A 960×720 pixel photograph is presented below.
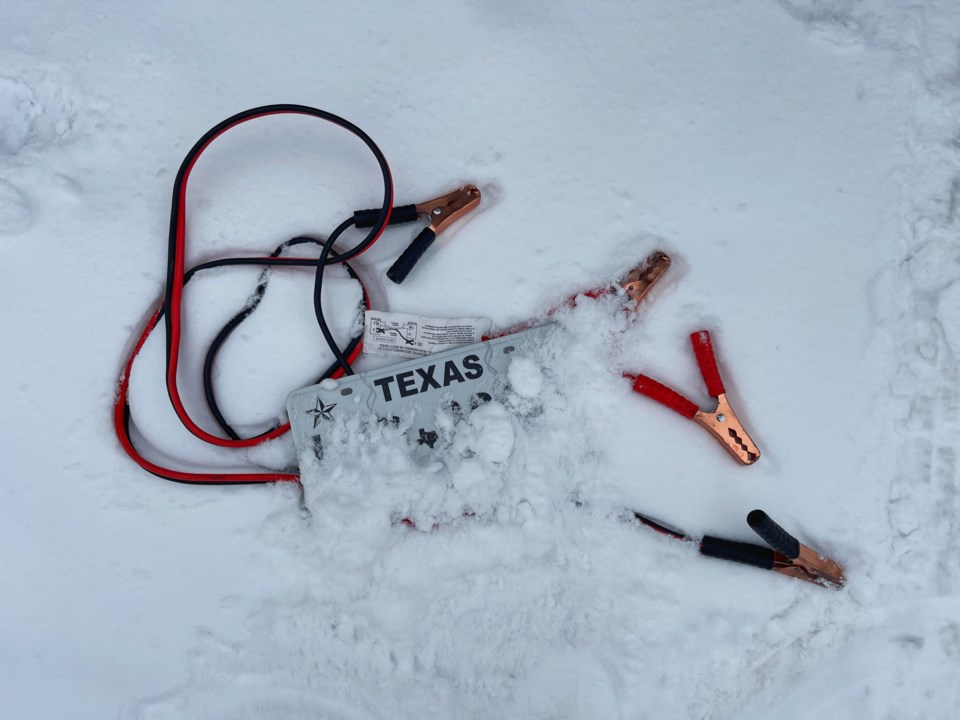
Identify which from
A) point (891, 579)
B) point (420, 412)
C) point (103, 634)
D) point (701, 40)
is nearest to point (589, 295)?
point (420, 412)

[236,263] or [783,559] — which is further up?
[236,263]

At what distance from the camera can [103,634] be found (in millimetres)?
1331

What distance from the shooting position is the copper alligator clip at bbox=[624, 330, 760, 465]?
4.36ft

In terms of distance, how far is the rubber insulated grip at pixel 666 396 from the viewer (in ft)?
4.38

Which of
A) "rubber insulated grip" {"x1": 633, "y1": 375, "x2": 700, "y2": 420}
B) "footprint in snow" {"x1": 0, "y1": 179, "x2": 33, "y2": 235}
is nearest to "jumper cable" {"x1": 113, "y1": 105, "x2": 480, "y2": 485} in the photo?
"footprint in snow" {"x1": 0, "y1": 179, "x2": 33, "y2": 235}

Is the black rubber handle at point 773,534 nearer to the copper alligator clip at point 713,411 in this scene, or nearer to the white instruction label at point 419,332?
the copper alligator clip at point 713,411

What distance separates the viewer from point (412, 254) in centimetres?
140

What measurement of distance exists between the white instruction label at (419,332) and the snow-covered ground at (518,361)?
0.05 meters

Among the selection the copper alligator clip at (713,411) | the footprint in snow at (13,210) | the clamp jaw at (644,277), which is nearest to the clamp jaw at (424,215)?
the clamp jaw at (644,277)

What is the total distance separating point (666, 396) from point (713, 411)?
89mm

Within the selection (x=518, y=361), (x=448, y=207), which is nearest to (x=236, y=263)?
(x=448, y=207)

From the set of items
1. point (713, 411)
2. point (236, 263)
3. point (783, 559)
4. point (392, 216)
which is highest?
point (392, 216)

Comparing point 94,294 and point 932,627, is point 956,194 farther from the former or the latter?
point 94,294

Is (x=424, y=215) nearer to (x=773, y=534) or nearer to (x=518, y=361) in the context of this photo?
(x=518, y=361)
